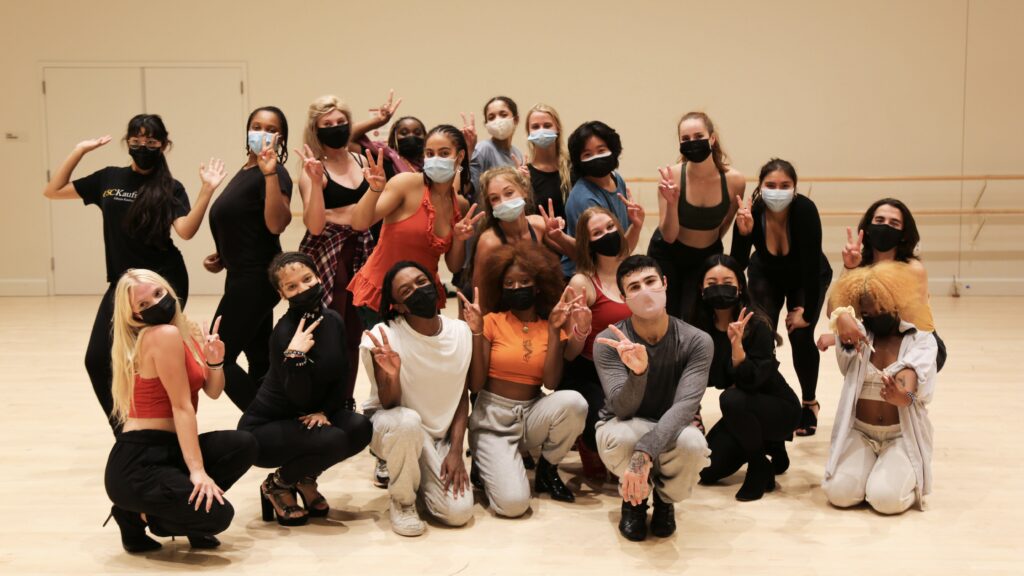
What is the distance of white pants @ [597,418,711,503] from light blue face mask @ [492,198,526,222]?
0.93 m

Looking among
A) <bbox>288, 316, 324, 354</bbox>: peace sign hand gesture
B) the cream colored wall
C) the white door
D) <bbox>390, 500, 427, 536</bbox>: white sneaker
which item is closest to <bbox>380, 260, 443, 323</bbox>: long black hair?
<bbox>288, 316, 324, 354</bbox>: peace sign hand gesture

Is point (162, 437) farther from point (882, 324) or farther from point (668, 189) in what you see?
point (882, 324)

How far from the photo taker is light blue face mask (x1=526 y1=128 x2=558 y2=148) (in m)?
4.22

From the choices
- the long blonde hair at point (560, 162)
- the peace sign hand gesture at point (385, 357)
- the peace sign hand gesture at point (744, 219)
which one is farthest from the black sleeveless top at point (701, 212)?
the peace sign hand gesture at point (385, 357)

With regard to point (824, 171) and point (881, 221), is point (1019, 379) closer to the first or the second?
point (881, 221)

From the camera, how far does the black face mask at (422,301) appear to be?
10.8ft

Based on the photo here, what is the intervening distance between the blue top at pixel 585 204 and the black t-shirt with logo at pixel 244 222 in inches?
46.4

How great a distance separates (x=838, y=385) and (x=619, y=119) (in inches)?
174

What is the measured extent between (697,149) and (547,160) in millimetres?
705

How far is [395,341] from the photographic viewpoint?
3.35 meters

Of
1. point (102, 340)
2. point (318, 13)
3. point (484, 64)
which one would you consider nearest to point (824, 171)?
point (484, 64)

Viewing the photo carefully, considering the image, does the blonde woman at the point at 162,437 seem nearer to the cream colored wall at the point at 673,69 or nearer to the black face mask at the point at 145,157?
the black face mask at the point at 145,157

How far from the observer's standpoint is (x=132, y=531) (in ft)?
9.98

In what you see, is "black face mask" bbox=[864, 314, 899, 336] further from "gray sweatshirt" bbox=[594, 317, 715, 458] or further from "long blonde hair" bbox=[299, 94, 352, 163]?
"long blonde hair" bbox=[299, 94, 352, 163]
